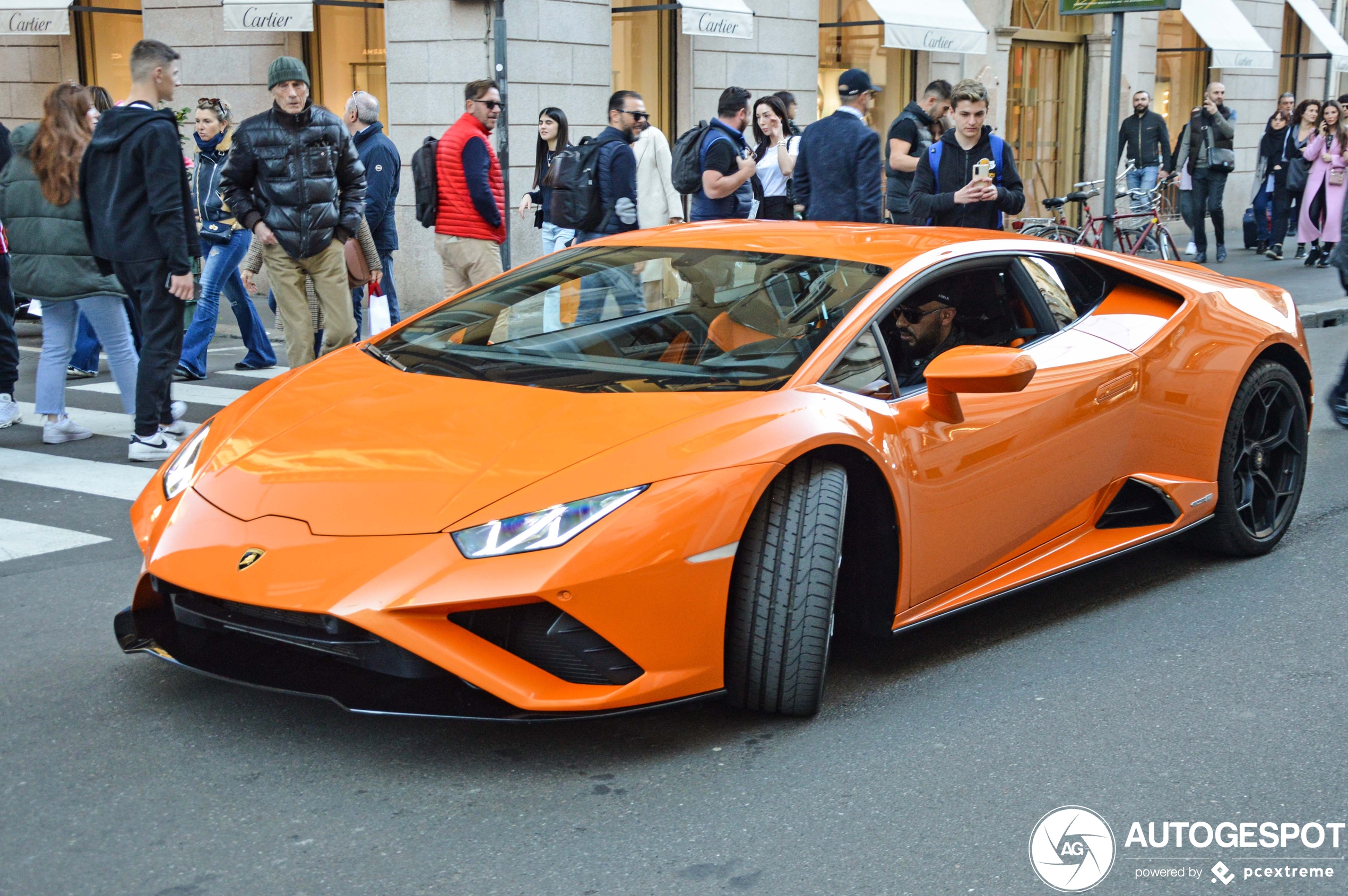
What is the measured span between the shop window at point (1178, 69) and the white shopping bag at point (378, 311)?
1693 cm

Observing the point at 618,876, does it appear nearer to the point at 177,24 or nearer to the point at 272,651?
the point at 272,651

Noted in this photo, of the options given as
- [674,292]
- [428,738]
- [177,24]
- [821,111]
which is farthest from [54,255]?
[821,111]

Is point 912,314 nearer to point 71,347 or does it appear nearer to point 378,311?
point 71,347

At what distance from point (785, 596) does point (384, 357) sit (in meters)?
1.56

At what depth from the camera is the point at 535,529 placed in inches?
128

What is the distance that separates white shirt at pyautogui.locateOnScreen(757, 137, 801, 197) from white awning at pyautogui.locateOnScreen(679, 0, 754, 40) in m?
4.65

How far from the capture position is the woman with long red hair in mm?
7570

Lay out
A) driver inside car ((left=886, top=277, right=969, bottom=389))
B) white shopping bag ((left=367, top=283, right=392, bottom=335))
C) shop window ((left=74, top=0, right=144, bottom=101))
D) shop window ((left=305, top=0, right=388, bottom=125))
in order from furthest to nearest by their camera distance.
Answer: shop window ((left=74, top=0, right=144, bottom=101)), shop window ((left=305, top=0, right=388, bottom=125)), white shopping bag ((left=367, top=283, right=392, bottom=335)), driver inside car ((left=886, top=277, right=969, bottom=389))

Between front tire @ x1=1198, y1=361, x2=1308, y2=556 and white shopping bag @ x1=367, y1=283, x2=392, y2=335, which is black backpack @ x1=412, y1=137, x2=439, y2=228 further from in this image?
front tire @ x1=1198, y1=361, x2=1308, y2=556

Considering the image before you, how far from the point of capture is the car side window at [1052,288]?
4719 millimetres

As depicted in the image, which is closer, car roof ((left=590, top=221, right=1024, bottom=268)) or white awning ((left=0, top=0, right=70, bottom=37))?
car roof ((left=590, top=221, right=1024, bottom=268))

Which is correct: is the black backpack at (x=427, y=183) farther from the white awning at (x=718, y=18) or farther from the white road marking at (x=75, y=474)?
the white awning at (x=718, y=18)

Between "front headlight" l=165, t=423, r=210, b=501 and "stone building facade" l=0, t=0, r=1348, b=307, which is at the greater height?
"stone building facade" l=0, t=0, r=1348, b=307

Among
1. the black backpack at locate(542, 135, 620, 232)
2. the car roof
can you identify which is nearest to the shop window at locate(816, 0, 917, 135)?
the black backpack at locate(542, 135, 620, 232)
